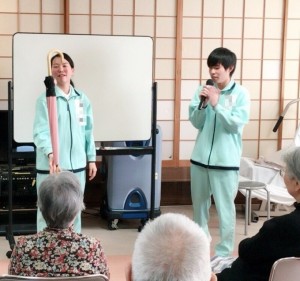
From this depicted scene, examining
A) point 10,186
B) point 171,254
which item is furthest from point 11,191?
point 171,254

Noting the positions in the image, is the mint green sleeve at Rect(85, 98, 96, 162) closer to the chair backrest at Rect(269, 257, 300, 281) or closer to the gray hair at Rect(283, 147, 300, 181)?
the gray hair at Rect(283, 147, 300, 181)

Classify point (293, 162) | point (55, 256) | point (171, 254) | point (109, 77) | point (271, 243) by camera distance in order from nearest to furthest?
point (171, 254) < point (55, 256) < point (271, 243) < point (293, 162) < point (109, 77)

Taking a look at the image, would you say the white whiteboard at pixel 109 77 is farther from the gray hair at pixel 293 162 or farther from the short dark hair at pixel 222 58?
the gray hair at pixel 293 162

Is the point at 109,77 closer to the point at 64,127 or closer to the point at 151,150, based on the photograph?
the point at 151,150

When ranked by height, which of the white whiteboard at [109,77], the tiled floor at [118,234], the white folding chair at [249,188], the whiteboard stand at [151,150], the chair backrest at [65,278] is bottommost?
the tiled floor at [118,234]

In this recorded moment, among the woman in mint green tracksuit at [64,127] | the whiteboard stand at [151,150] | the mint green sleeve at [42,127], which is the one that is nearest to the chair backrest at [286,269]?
the woman in mint green tracksuit at [64,127]

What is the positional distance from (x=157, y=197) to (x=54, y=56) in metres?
1.65

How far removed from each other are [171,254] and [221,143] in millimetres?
2371

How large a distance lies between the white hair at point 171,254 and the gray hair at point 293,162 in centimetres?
97

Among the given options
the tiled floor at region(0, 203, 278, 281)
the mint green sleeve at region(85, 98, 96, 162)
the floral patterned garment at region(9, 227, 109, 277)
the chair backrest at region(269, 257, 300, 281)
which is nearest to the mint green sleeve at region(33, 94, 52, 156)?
the mint green sleeve at region(85, 98, 96, 162)

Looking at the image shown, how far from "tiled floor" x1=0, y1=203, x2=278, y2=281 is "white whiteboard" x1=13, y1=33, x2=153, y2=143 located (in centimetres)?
79

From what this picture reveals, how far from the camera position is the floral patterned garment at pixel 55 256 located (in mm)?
1919

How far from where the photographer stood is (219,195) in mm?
3656

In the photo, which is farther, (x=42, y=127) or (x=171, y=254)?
(x=42, y=127)
